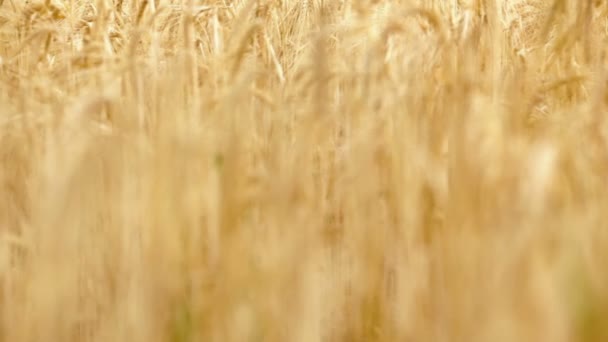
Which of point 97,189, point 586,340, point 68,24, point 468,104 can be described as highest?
point 68,24

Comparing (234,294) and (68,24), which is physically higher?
(68,24)

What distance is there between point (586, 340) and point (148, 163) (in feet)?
2.05

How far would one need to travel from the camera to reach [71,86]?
64.1 inches

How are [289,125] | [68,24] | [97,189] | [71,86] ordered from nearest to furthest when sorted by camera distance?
[97,189], [289,125], [71,86], [68,24]

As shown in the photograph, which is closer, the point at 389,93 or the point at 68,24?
the point at 389,93

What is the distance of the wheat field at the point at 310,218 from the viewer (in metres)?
0.90

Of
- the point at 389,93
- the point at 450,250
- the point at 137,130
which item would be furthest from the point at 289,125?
the point at 450,250

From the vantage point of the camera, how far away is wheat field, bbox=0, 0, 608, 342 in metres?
0.90

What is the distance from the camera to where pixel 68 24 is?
2156mm

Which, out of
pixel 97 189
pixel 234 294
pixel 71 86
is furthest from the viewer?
pixel 71 86

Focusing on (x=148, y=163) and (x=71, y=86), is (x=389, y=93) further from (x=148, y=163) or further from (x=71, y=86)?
(x=71, y=86)

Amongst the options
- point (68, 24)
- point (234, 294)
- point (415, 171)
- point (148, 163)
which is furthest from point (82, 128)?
point (68, 24)

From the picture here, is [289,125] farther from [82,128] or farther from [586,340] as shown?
[586,340]

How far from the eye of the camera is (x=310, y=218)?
1.08 metres
